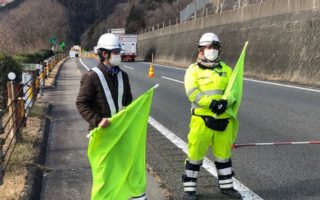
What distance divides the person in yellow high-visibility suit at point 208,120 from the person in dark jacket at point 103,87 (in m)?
0.99

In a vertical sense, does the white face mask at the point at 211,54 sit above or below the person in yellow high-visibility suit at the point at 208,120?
above

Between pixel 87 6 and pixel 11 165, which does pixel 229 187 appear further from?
pixel 87 6

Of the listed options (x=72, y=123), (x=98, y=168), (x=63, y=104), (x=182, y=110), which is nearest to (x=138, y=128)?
(x=98, y=168)

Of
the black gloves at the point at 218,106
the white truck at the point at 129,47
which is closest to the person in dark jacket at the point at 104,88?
the black gloves at the point at 218,106

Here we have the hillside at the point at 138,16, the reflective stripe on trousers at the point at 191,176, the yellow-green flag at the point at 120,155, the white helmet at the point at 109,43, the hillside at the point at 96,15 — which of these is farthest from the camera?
the hillside at the point at 138,16

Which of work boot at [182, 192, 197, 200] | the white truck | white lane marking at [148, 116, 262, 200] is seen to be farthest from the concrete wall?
the white truck

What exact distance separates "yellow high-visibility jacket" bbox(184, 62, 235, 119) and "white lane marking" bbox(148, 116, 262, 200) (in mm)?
938

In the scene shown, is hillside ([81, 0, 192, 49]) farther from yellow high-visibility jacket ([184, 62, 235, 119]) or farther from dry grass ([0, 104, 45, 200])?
yellow high-visibility jacket ([184, 62, 235, 119])

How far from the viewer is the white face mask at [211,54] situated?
16.2ft

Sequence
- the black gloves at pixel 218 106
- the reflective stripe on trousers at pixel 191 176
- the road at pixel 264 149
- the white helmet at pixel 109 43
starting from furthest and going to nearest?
the road at pixel 264 149 → the reflective stripe on trousers at pixel 191 176 → the black gloves at pixel 218 106 → the white helmet at pixel 109 43

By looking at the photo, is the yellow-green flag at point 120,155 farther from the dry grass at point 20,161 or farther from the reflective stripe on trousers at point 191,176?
the dry grass at point 20,161

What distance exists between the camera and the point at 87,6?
149 meters

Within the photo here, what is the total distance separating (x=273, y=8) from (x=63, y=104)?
1425 centimetres

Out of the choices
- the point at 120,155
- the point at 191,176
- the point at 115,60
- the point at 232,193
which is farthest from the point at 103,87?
the point at 232,193
